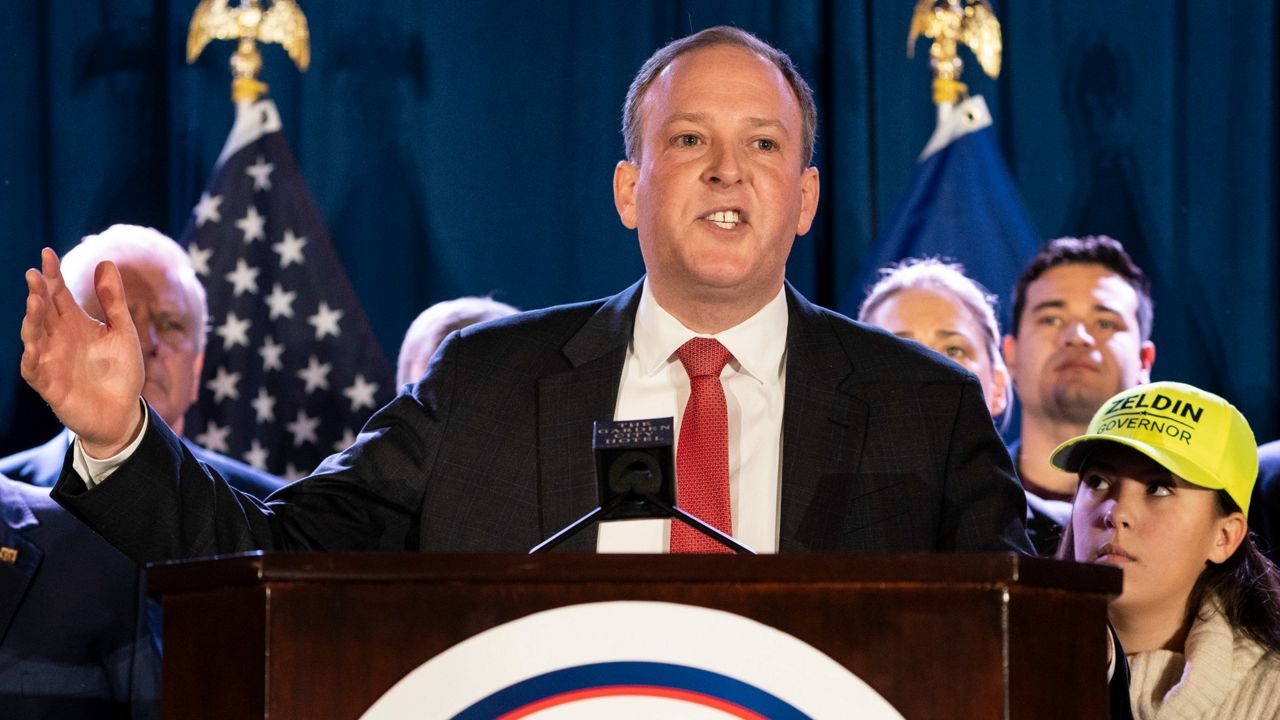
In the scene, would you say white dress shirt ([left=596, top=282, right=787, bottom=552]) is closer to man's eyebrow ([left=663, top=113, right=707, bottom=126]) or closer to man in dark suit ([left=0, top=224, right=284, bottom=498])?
man's eyebrow ([left=663, top=113, right=707, bottom=126])

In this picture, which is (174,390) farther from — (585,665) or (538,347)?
(585,665)

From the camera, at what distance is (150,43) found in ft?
12.9

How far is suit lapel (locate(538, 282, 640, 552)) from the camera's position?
5.85 feet

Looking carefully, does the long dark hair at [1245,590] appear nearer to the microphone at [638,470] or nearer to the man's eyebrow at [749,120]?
the man's eyebrow at [749,120]

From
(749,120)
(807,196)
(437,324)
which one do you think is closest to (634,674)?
(749,120)

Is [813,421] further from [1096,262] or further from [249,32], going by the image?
[249,32]

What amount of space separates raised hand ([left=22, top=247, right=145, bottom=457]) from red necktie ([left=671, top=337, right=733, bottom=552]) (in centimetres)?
62

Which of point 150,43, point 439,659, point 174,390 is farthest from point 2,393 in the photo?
point 439,659

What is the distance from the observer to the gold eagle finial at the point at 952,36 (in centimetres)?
391

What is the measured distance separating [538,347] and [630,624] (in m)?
0.85

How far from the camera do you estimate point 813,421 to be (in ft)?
6.02

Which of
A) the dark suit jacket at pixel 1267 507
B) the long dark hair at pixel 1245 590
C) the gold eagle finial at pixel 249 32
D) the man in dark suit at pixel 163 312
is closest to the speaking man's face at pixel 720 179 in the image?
the long dark hair at pixel 1245 590

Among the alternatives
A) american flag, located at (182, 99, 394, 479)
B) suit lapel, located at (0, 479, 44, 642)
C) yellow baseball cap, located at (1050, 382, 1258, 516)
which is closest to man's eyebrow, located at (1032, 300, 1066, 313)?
yellow baseball cap, located at (1050, 382, 1258, 516)

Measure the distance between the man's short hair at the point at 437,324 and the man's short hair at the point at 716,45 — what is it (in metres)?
1.40
